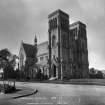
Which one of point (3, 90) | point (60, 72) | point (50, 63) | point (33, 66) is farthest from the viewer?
point (33, 66)

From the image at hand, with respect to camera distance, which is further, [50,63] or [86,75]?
[86,75]

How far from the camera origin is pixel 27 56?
76625 mm

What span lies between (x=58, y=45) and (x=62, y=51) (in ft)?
9.60

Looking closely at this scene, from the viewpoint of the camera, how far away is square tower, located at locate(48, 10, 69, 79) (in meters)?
60.2

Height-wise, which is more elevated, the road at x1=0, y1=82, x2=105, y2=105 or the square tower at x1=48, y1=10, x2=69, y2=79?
the square tower at x1=48, y1=10, x2=69, y2=79

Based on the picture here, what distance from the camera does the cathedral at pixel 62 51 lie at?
61.6 metres

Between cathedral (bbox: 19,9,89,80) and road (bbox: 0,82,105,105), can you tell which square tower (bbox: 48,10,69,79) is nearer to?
cathedral (bbox: 19,9,89,80)

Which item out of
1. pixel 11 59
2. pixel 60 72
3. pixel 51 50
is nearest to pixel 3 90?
pixel 11 59

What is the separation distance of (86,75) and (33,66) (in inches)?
1042

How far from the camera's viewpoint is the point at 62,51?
61.7 metres

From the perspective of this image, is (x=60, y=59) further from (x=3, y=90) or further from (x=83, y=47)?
(x=3, y=90)

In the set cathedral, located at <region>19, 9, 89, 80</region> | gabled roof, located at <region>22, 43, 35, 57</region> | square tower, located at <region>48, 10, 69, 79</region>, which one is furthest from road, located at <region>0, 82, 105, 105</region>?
gabled roof, located at <region>22, 43, 35, 57</region>

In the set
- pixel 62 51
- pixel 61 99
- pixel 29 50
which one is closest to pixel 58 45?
pixel 62 51

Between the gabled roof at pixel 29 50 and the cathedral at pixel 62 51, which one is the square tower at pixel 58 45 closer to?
the cathedral at pixel 62 51
